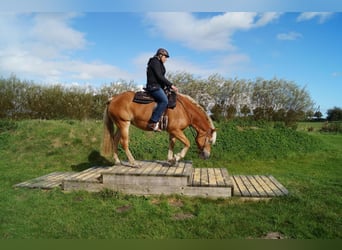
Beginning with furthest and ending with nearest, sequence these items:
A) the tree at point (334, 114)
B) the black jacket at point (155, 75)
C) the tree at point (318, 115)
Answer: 1. the tree at point (334, 114)
2. the tree at point (318, 115)
3. the black jacket at point (155, 75)

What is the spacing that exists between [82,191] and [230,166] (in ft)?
18.8

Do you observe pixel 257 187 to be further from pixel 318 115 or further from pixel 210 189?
pixel 318 115

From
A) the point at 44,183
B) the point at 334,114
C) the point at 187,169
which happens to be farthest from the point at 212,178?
the point at 334,114

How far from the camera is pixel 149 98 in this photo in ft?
24.6

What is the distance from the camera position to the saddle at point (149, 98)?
7504mm

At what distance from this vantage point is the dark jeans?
7.34m

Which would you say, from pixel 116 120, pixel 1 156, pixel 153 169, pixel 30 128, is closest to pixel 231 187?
pixel 153 169

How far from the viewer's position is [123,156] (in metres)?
12.1

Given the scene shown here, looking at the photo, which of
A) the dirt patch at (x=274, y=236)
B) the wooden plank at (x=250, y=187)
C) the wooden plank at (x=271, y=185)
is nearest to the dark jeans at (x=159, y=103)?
the wooden plank at (x=250, y=187)

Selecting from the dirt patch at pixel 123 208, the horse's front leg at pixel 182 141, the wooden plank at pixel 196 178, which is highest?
the horse's front leg at pixel 182 141

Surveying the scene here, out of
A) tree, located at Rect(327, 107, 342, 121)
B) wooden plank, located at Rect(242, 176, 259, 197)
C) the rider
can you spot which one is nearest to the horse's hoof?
the rider

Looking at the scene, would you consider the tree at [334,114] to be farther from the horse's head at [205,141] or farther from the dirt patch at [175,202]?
the dirt patch at [175,202]

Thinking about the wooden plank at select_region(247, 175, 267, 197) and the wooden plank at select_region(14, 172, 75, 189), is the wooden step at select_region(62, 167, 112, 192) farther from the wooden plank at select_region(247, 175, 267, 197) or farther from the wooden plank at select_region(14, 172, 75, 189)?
the wooden plank at select_region(247, 175, 267, 197)

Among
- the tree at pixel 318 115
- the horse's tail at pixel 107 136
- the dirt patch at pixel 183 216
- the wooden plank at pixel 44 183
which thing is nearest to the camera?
the dirt patch at pixel 183 216
